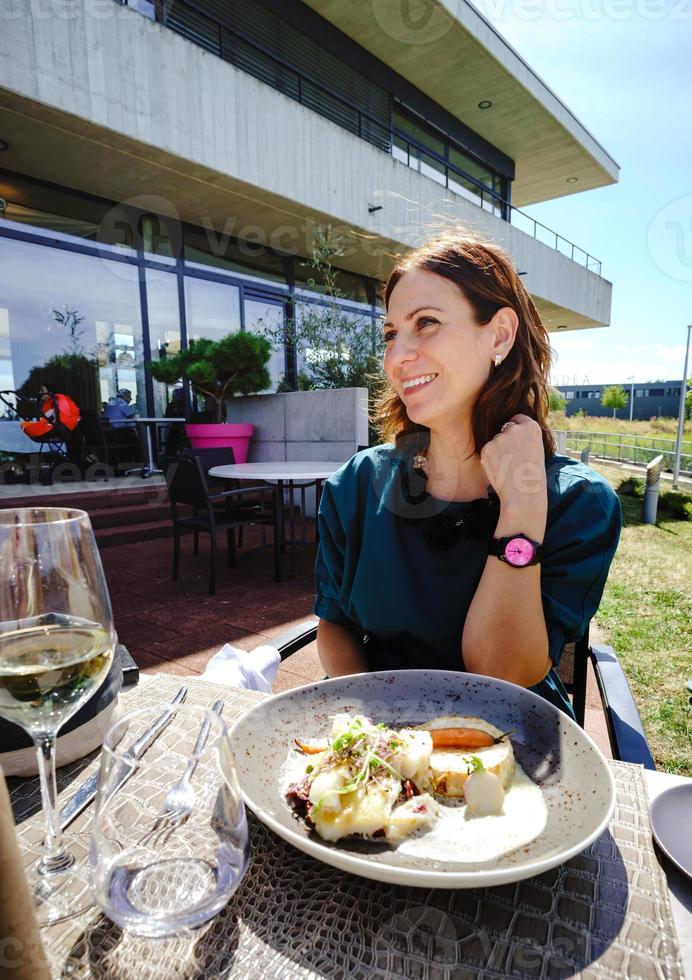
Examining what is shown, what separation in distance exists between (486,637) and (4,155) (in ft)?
26.5

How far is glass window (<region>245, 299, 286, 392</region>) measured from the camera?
9656 millimetres

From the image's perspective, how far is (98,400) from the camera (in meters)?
8.23

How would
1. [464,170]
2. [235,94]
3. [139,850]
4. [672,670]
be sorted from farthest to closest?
[464,170], [235,94], [672,670], [139,850]

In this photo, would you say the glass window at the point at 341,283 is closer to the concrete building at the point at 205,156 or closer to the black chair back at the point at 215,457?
the concrete building at the point at 205,156

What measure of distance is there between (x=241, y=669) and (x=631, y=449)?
2670 centimetres

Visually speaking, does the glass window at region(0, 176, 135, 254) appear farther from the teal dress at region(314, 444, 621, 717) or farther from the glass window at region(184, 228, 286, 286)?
the teal dress at region(314, 444, 621, 717)

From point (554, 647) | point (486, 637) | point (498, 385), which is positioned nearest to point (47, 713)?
point (486, 637)

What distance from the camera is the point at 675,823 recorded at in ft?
2.07

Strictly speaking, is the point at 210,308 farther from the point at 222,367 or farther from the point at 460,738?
the point at 460,738

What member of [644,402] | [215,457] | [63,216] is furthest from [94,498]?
[644,402]

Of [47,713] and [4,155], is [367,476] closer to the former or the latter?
[47,713]

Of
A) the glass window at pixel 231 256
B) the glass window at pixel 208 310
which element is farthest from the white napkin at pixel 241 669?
the glass window at pixel 231 256

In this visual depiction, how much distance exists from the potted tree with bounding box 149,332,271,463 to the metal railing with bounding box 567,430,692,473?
17.3 meters

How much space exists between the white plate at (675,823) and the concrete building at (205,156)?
4.78 m
